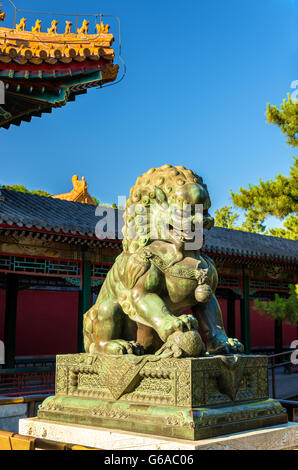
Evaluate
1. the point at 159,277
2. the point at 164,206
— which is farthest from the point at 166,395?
the point at 164,206

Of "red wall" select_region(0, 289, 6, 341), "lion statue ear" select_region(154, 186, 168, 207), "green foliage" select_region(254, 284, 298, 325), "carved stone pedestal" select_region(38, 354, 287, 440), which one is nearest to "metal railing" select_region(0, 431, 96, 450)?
"carved stone pedestal" select_region(38, 354, 287, 440)

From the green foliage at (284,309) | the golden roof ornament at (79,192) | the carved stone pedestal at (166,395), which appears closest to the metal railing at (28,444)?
the carved stone pedestal at (166,395)

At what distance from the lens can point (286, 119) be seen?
12195 millimetres

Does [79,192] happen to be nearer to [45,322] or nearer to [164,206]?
[45,322]

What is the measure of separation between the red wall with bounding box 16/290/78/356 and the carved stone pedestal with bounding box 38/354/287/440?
1074 centimetres

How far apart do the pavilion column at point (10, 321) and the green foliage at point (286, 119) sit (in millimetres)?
6786

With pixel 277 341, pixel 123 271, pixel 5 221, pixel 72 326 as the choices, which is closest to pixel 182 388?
pixel 123 271

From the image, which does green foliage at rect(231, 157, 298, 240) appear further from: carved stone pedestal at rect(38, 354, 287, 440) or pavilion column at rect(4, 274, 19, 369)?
carved stone pedestal at rect(38, 354, 287, 440)

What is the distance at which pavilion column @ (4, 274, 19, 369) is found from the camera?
10.4 m

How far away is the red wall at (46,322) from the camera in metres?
13.4

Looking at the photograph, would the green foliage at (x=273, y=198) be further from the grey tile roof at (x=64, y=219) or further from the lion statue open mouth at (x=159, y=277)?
the lion statue open mouth at (x=159, y=277)

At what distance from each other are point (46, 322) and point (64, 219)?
508 centimetres

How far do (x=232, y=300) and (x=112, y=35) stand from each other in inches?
333
